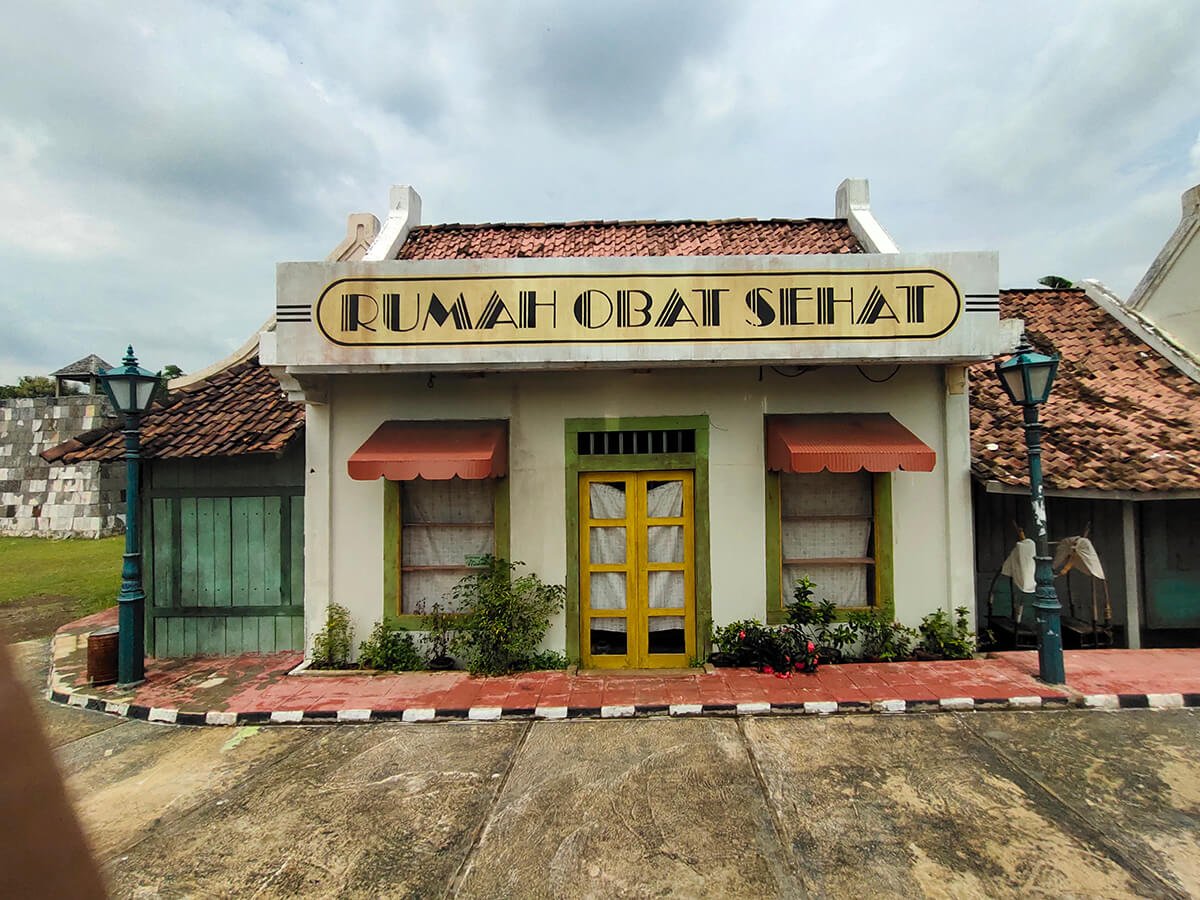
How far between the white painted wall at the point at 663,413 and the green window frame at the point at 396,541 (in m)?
0.10

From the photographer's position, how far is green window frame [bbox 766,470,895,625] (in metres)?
6.84

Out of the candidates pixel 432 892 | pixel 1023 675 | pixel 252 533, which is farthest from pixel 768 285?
pixel 252 533

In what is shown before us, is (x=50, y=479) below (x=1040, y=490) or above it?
above

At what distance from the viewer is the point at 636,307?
247 inches

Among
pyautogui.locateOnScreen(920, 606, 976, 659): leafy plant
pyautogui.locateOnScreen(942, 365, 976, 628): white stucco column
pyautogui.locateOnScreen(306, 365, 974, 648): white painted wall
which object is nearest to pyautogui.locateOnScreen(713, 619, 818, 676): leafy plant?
pyautogui.locateOnScreen(306, 365, 974, 648): white painted wall

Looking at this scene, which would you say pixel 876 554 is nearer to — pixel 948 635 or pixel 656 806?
pixel 948 635

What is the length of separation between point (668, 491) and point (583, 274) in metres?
2.67

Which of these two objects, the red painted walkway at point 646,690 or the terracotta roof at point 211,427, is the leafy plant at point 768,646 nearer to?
the red painted walkway at point 646,690

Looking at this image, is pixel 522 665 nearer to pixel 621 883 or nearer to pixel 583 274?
pixel 621 883

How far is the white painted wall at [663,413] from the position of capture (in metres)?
6.89

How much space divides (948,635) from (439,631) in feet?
19.4

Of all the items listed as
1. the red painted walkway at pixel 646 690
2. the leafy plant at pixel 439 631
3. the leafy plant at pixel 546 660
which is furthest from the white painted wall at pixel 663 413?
the red painted walkway at pixel 646 690

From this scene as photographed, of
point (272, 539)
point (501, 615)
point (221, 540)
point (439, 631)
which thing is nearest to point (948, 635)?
point (501, 615)

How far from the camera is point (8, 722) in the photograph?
2.21ft
